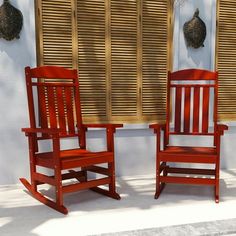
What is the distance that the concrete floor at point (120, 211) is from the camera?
2.33m

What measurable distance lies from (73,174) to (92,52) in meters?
1.27

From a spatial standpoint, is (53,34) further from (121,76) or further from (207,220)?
(207,220)

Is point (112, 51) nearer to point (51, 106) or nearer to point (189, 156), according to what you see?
point (51, 106)

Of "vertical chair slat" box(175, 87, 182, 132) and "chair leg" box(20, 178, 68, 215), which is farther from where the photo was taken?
"vertical chair slat" box(175, 87, 182, 132)

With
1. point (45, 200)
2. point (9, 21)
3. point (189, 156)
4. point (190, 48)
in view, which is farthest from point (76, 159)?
point (190, 48)

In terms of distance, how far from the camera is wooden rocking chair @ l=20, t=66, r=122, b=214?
265cm

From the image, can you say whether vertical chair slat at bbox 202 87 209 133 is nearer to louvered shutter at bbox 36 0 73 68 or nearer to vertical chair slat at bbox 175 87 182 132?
vertical chair slat at bbox 175 87 182 132

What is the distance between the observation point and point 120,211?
2.67m

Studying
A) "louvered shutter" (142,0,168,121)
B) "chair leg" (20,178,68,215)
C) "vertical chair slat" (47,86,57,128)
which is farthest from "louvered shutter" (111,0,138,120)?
"chair leg" (20,178,68,215)

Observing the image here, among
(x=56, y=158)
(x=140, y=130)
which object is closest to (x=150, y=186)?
(x=140, y=130)

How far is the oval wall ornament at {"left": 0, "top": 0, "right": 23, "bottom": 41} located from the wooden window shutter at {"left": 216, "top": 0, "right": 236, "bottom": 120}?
220cm

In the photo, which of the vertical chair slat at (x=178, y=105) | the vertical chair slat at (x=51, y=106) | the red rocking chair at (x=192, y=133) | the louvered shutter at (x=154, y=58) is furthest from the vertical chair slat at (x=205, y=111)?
the vertical chair slat at (x=51, y=106)

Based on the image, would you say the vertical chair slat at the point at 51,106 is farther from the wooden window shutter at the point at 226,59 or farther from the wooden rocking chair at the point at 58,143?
the wooden window shutter at the point at 226,59

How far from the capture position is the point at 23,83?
337 cm
